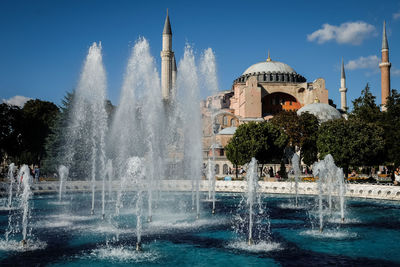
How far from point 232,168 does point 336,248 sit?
2984 centimetres

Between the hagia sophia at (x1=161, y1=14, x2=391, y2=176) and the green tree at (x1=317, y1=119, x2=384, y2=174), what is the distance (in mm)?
14834

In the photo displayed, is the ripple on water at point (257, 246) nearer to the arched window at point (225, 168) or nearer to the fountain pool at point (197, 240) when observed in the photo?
the fountain pool at point (197, 240)

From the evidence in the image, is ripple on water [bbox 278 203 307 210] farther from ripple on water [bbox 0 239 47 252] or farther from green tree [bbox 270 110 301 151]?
green tree [bbox 270 110 301 151]

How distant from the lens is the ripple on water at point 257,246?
8109 mm

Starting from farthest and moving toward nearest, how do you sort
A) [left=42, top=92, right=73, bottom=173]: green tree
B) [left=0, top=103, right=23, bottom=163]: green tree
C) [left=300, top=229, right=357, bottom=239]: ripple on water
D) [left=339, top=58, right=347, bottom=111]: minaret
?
[left=339, top=58, right=347, bottom=111]: minaret
[left=0, top=103, right=23, bottom=163]: green tree
[left=42, top=92, right=73, bottom=173]: green tree
[left=300, top=229, right=357, bottom=239]: ripple on water

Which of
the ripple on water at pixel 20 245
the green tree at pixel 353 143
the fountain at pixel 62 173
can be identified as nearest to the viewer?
the ripple on water at pixel 20 245

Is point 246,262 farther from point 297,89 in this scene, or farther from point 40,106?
point 297,89

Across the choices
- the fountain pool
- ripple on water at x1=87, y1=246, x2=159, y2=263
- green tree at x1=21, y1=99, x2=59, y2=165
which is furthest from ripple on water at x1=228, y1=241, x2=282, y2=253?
green tree at x1=21, y1=99, x2=59, y2=165

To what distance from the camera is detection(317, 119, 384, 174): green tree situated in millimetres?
24375

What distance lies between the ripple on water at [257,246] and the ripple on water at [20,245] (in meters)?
4.09

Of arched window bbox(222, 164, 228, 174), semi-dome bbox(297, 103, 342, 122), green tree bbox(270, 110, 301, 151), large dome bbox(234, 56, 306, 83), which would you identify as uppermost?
large dome bbox(234, 56, 306, 83)

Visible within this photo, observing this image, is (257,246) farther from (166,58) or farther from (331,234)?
(166,58)

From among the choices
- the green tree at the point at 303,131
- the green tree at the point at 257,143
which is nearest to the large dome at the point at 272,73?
the green tree at the point at 303,131

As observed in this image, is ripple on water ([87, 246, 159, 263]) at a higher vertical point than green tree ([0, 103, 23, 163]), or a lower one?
lower
